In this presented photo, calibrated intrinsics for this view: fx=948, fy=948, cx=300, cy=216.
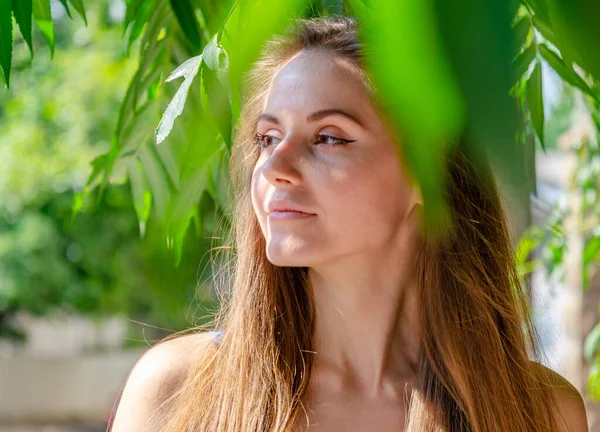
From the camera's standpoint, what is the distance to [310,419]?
1383 mm

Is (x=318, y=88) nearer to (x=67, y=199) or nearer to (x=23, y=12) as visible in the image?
(x=23, y=12)

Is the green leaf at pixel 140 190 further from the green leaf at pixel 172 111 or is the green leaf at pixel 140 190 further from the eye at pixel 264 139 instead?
the green leaf at pixel 172 111

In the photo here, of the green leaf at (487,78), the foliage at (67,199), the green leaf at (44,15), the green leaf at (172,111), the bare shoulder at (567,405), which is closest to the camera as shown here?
the green leaf at (487,78)

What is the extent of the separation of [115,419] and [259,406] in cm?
22

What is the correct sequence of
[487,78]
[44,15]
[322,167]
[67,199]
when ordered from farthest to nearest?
[67,199]
[322,167]
[44,15]
[487,78]

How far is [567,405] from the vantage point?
1.52 meters

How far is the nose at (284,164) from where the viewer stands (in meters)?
1.22

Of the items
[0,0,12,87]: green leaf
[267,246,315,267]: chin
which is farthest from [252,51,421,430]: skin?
[0,0,12,87]: green leaf

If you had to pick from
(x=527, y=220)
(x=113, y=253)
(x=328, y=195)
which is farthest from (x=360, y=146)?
(x=113, y=253)

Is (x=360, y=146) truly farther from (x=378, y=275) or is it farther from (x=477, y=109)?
(x=477, y=109)

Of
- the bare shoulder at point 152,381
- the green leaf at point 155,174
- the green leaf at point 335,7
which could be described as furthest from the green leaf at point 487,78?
the green leaf at point 155,174

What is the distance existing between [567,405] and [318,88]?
68 cm

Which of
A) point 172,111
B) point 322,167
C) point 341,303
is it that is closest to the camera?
point 172,111

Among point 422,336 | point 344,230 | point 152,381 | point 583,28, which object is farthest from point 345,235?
point 583,28
